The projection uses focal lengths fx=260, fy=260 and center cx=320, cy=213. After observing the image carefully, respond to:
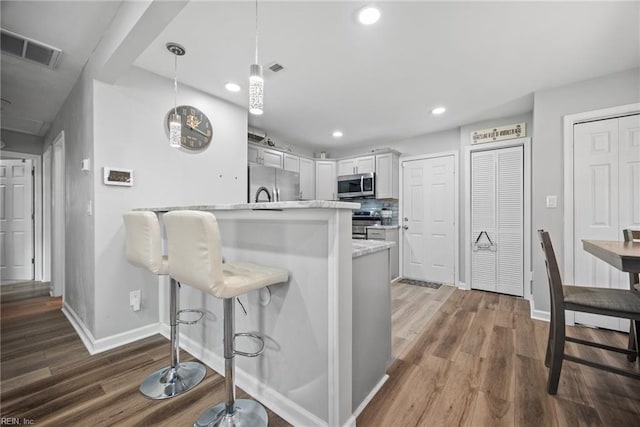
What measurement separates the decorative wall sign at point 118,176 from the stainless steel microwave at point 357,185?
3.38 m

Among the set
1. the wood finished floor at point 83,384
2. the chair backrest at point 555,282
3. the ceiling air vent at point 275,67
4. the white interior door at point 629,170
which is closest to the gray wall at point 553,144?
the white interior door at point 629,170

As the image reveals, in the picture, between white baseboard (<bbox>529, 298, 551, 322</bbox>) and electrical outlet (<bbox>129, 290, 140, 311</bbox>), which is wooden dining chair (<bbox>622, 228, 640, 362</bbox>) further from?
electrical outlet (<bbox>129, 290, 140, 311</bbox>)

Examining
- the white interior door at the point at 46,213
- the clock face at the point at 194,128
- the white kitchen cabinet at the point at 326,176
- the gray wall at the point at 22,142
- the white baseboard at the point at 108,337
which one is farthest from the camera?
the white kitchen cabinet at the point at 326,176

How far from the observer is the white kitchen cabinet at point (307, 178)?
15.6ft

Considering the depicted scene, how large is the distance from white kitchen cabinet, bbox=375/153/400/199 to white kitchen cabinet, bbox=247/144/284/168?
1680 millimetres

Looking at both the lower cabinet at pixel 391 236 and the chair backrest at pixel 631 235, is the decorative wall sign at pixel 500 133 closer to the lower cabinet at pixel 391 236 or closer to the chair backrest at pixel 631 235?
the lower cabinet at pixel 391 236

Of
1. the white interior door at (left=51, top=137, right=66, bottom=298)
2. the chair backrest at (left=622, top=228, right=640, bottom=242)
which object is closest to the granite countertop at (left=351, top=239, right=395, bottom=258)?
the chair backrest at (left=622, top=228, right=640, bottom=242)

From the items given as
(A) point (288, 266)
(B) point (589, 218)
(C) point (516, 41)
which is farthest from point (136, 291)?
(B) point (589, 218)

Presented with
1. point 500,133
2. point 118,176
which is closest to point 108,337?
point 118,176

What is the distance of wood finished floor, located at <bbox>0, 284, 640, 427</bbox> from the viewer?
4.63 ft

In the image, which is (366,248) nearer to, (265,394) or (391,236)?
(265,394)

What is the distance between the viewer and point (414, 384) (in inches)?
66.2

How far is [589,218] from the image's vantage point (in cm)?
254

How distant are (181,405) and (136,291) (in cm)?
125
